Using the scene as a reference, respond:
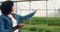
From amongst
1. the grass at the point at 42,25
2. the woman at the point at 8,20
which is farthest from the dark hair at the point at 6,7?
the grass at the point at 42,25

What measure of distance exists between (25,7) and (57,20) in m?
2.22

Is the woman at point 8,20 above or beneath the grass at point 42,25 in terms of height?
above

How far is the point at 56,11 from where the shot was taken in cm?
1359

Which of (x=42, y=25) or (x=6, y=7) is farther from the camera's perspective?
(x=42, y=25)

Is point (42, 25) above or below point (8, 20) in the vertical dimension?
below

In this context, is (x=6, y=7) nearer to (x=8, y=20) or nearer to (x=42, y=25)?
(x=8, y=20)

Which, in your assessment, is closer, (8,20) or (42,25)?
(8,20)

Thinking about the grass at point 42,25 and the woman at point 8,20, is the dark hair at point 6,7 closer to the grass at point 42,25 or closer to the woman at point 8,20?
the woman at point 8,20

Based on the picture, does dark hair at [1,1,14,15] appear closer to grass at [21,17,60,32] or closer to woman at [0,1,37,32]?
woman at [0,1,37,32]

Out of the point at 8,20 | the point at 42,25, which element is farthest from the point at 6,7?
the point at 42,25

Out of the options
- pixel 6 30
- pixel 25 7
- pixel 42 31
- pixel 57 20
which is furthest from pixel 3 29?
pixel 25 7

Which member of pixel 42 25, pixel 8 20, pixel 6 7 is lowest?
pixel 42 25

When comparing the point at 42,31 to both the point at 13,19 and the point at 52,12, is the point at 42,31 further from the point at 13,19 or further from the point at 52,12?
the point at 52,12

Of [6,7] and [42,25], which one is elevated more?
[6,7]
